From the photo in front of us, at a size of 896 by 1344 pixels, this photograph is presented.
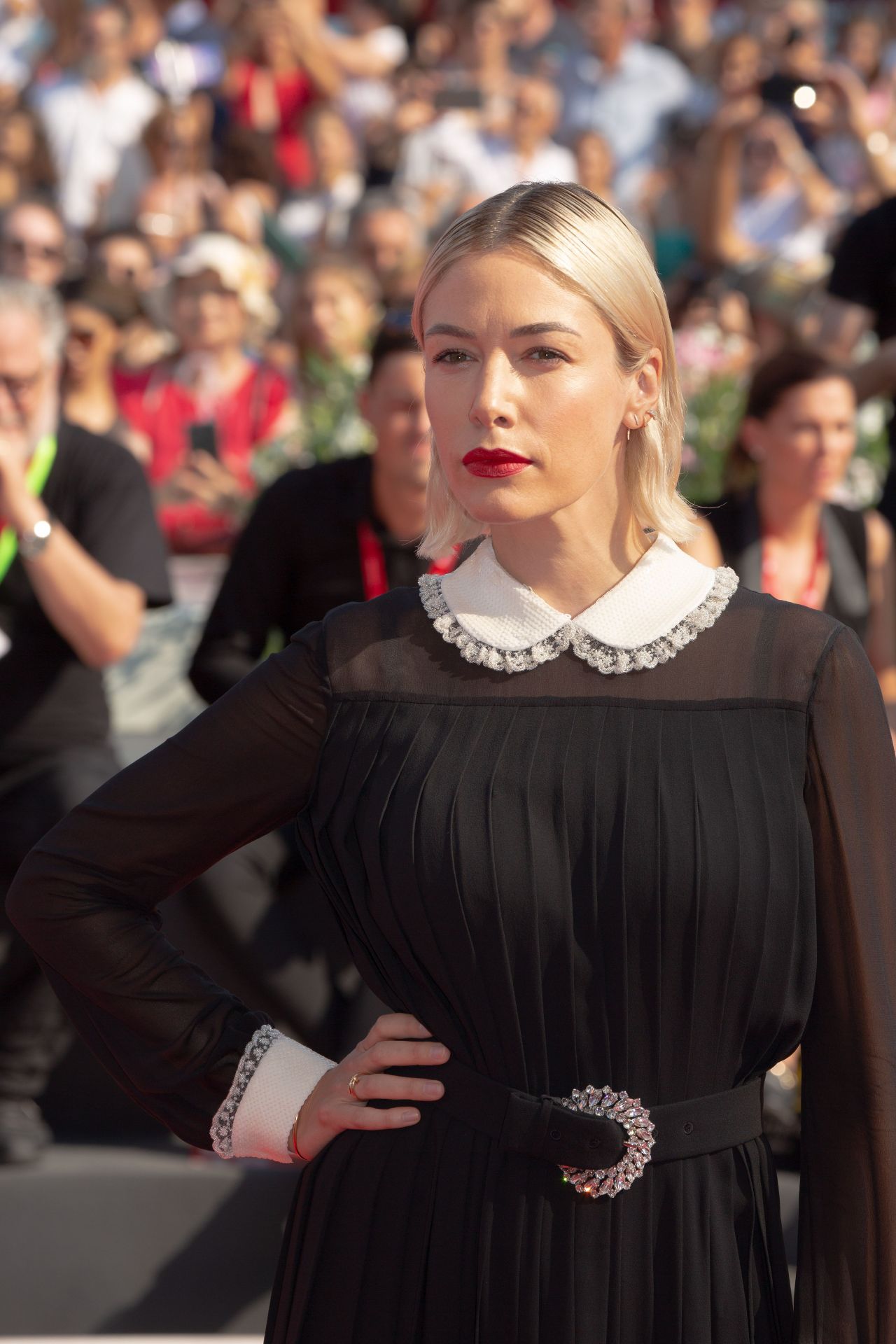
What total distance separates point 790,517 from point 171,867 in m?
2.89

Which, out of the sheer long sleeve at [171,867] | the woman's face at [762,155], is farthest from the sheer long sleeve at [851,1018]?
the woman's face at [762,155]

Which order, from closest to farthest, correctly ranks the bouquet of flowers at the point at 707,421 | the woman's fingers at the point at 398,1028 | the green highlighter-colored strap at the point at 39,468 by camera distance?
1. the woman's fingers at the point at 398,1028
2. the green highlighter-colored strap at the point at 39,468
3. the bouquet of flowers at the point at 707,421

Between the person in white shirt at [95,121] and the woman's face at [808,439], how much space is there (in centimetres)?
553

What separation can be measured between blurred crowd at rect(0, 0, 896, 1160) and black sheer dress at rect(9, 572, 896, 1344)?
34.2 inches

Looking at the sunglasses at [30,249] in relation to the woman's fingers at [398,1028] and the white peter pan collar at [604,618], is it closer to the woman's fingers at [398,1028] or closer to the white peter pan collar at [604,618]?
the white peter pan collar at [604,618]

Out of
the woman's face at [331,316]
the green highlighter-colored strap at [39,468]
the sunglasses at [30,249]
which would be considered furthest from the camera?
the sunglasses at [30,249]

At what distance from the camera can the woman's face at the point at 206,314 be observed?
247 inches

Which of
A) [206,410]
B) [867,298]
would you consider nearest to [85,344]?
[206,410]

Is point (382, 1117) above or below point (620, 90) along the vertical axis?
below

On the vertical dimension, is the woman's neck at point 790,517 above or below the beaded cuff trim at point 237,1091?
above

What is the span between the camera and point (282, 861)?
3770mm

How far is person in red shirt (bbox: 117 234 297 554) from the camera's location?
215 inches

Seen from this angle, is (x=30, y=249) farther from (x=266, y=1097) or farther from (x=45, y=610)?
(x=266, y=1097)

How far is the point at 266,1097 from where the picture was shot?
179 centimetres
